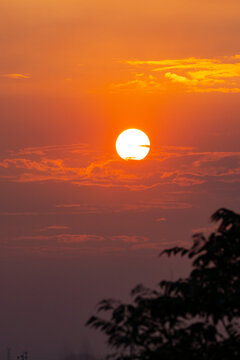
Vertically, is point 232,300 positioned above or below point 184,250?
below

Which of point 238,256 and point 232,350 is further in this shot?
point 238,256

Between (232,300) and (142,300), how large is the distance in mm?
3061

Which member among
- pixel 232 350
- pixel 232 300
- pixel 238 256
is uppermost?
pixel 238 256

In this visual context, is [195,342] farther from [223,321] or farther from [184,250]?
[184,250]

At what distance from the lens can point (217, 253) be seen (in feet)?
80.8

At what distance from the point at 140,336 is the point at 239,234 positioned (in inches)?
176

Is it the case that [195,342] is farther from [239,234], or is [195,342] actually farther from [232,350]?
[239,234]

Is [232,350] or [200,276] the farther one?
[200,276]

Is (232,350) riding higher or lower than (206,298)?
lower

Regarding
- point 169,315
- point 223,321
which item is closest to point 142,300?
point 169,315

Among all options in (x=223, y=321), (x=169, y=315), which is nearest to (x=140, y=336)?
(x=169, y=315)

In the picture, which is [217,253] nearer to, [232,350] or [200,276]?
[200,276]

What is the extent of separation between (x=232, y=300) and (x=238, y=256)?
1893mm

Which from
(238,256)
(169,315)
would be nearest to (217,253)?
(238,256)
